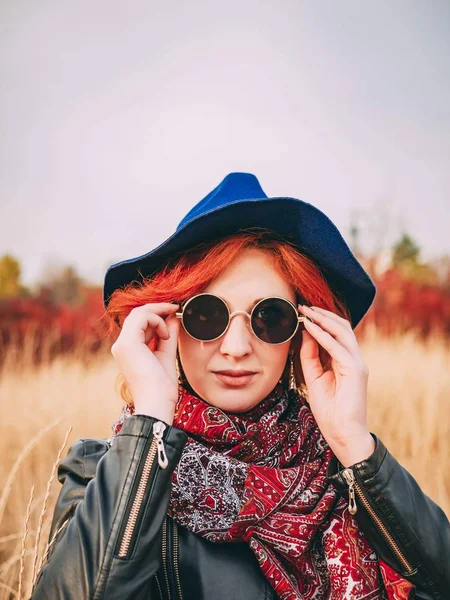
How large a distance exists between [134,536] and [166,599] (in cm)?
34

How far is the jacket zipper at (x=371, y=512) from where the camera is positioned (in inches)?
55.9

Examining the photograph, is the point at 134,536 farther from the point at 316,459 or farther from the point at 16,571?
the point at 16,571

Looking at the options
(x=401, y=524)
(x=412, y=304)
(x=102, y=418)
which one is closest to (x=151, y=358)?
(x=401, y=524)

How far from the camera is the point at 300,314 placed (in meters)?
1.74

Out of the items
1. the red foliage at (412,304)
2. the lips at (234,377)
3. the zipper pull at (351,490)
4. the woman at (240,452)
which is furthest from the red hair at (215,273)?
the red foliage at (412,304)

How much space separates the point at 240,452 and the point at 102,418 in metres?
3.29

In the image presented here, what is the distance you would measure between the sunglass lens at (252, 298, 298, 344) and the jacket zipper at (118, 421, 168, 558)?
46 cm

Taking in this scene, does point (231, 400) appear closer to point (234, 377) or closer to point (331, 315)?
point (234, 377)

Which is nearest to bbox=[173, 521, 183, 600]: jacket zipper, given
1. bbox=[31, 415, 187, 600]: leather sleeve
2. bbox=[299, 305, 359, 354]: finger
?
bbox=[31, 415, 187, 600]: leather sleeve

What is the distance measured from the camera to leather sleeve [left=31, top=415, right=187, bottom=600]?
120 centimetres

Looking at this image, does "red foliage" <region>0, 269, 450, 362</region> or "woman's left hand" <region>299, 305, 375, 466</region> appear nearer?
"woman's left hand" <region>299, 305, 375, 466</region>

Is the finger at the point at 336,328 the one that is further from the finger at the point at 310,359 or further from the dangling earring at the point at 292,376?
the dangling earring at the point at 292,376

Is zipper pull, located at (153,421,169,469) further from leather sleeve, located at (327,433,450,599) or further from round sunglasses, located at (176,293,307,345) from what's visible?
leather sleeve, located at (327,433,450,599)

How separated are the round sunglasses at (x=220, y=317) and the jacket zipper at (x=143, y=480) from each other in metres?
0.36
